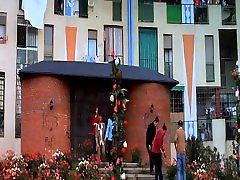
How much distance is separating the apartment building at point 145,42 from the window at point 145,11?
0.05 m

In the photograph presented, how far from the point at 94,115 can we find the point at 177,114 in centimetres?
1033

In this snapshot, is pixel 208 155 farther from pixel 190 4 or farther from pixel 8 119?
pixel 190 4

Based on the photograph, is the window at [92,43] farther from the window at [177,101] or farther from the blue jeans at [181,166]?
the blue jeans at [181,166]

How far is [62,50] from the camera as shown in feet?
102

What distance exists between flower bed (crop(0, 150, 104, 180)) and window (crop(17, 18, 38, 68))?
12.0 meters

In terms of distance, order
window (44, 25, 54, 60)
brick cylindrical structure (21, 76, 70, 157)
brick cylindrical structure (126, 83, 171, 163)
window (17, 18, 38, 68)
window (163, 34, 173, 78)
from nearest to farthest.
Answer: brick cylindrical structure (21, 76, 70, 157)
brick cylindrical structure (126, 83, 171, 163)
window (17, 18, 38, 68)
window (44, 25, 54, 60)
window (163, 34, 173, 78)

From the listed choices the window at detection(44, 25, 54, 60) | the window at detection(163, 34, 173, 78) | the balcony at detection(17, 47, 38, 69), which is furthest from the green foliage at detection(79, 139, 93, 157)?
the window at detection(163, 34, 173, 78)

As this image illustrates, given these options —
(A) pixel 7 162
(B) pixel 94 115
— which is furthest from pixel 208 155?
(A) pixel 7 162

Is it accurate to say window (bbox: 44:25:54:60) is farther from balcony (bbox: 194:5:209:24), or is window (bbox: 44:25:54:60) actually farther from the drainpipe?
balcony (bbox: 194:5:209:24)

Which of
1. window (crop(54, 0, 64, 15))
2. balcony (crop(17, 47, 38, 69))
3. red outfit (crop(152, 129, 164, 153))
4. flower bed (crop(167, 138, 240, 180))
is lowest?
flower bed (crop(167, 138, 240, 180))

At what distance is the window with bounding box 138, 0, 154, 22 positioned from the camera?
33281mm

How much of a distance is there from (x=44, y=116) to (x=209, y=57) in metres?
14.8

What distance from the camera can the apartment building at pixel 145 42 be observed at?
30.1m

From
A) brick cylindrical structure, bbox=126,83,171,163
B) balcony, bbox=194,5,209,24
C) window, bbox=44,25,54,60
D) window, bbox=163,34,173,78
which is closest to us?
brick cylindrical structure, bbox=126,83,171,163
